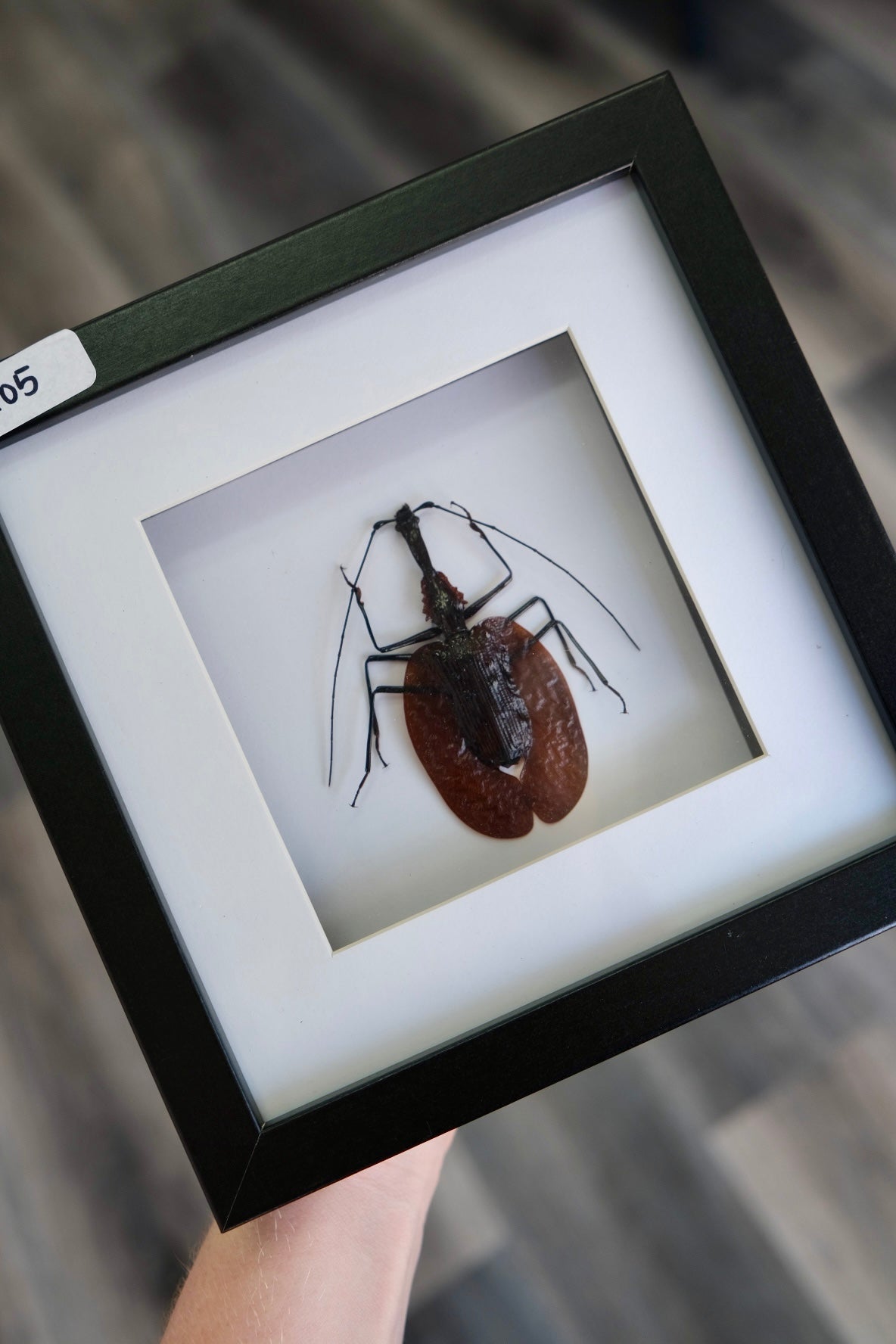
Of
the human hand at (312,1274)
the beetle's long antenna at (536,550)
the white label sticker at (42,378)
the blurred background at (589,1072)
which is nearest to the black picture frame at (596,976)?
the white label sticker at (42,378)

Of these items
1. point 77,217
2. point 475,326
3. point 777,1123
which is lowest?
point 777,1123

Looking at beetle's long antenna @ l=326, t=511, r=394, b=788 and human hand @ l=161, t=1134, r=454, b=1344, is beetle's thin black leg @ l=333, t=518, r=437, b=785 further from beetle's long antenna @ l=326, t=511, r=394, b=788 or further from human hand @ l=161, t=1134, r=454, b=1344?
human hand @ l=161, t=1134, r=454, b=1344

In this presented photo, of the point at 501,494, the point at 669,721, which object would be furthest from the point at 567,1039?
the point at 501,494

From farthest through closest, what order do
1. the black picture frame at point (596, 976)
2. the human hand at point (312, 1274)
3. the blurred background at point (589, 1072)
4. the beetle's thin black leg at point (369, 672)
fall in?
the blurred background at point (589, 1072)
the human hand at point (312, 1274)
the beetle's thin black leg at point (369, 672)
the black picture frame at point (596, 976)

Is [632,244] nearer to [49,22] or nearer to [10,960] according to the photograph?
[49,22]

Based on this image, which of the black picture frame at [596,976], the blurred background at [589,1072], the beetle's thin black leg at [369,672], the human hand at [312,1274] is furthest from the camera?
the blurred background at [589,1072]

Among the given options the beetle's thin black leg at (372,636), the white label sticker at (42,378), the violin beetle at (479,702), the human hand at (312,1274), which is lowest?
the human hand at (312,1274)

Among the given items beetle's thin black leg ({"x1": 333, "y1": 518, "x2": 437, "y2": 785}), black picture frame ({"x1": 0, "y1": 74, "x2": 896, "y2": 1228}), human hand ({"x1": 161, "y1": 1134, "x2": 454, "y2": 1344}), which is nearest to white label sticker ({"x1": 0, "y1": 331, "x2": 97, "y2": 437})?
black picture frame ({"x1": 0, "y1": 74, "x2": 896, "y2": 1228})

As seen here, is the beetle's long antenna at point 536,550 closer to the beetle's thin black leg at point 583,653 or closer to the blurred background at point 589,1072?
the beetle's thin black leg at point 583,653
